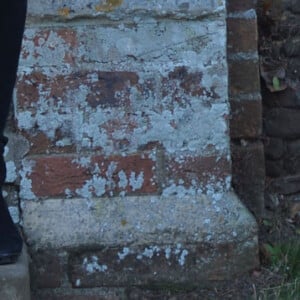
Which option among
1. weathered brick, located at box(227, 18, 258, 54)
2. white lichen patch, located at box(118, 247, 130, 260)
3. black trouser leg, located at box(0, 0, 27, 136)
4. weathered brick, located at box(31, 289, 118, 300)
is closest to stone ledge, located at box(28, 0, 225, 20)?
weathered brick, located at box(227, 18, 258, 54)

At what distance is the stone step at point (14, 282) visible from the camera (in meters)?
2.02

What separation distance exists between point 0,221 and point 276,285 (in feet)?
2.43

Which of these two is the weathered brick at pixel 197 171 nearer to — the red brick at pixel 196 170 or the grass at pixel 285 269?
the red brick at pixel 196 170

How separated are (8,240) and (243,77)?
2.56 feet

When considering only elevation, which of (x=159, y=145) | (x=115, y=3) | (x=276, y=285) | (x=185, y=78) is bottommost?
(x=276, y=285)

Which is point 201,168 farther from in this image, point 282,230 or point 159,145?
point 282,230

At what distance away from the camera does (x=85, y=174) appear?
2270 mm

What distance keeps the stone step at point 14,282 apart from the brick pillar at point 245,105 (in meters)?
0.68

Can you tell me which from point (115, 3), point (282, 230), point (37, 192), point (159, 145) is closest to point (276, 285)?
point (282, 230)

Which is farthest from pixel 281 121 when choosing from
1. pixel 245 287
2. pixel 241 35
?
pixel 245 287

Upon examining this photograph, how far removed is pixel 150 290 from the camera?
2.31m

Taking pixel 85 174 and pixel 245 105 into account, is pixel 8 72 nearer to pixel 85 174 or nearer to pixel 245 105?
pixel 85 174

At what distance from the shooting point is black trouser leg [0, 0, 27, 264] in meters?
1.97

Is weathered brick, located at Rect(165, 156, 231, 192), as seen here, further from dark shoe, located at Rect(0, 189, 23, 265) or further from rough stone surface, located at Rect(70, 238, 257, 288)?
dark shoe, located at Rect(0, 189, 23, 265)
